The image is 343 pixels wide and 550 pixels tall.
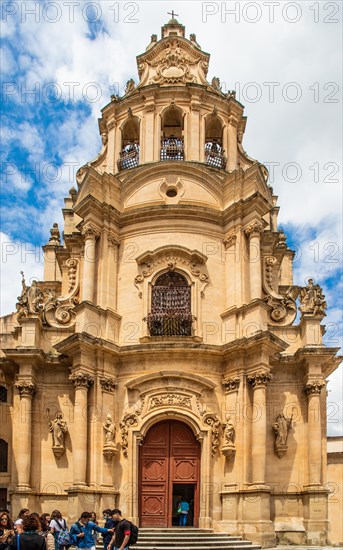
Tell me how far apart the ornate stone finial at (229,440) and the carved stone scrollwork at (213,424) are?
0.84ft

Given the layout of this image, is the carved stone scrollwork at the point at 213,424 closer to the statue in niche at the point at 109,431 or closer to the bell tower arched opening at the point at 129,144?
the statue in niche at the point at 109,431

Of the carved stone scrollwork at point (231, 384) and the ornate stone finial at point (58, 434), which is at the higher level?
the carved stone scrollwork at point (231, 384)

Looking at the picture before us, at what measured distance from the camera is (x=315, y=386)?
23109 mm

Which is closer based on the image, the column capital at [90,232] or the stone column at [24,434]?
the stone column at [24,434]

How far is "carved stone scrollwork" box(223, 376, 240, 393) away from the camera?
23.0 m

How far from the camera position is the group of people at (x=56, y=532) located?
8656 millimetres

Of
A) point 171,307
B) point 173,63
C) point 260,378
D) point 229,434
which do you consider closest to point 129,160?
point 173,63

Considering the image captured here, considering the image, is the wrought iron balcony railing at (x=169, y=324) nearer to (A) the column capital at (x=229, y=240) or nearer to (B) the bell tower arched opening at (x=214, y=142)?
(A) the column capital at (x=229, y=240)

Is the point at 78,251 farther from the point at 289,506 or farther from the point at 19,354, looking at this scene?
the point at 289,506

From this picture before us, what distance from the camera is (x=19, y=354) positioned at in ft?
76.9

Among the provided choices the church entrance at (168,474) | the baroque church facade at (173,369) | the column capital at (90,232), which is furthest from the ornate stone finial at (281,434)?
the column capital at (90,232)

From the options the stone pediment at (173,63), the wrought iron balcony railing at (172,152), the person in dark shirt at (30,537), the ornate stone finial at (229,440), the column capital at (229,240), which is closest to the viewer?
the person in dark shirt at (30,537)

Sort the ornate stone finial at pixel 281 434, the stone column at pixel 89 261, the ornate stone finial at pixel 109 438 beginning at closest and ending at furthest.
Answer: the ornate stone finial at pixel 109 438
the ornate stone finial at pixel 281 434
the stone column at pixel 89 261

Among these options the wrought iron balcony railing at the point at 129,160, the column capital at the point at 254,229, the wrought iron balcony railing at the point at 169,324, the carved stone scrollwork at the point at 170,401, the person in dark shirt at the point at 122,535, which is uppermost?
the wrought iron balcony railing at the point at 129,160
